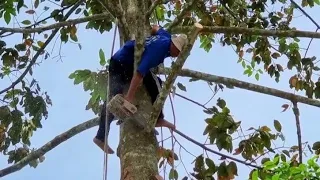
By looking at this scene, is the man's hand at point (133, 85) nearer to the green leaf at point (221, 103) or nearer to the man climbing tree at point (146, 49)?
the man climbing tree at point (146, 49)

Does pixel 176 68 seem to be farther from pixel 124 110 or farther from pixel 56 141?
pixel 56 141

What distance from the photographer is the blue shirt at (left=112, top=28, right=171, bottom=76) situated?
3035 mm

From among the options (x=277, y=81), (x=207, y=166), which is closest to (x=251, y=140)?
(x=207, y=166)

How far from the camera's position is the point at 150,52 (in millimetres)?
3094

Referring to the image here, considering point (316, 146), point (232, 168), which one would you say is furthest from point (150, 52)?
point (316, 146)

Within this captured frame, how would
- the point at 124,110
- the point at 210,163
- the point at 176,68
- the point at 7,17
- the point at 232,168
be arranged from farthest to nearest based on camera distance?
1. the point at 7,17
2. the point at 210,163
3. the point at 232,168
4. the point at 124,110
5. the point at 176,68

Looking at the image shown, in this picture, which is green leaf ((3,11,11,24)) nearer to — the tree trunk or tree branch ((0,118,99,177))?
tree branch ((0,118,99,177))

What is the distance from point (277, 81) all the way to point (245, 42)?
0.62 metres

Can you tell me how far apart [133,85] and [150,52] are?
0.66 ft

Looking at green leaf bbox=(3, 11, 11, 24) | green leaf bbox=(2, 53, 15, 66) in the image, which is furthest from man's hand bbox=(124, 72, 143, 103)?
green leaf bbox=(2, 53, 15, 66)

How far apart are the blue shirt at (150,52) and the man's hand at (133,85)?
0.03 meters

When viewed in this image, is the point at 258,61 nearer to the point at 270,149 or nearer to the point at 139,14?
the point at 270,149

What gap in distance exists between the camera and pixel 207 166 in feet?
12.5

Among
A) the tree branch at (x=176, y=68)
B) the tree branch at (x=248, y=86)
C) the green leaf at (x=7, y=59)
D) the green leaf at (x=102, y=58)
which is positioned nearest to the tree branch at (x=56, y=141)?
→ the green leaf at (x=102, y=58)
